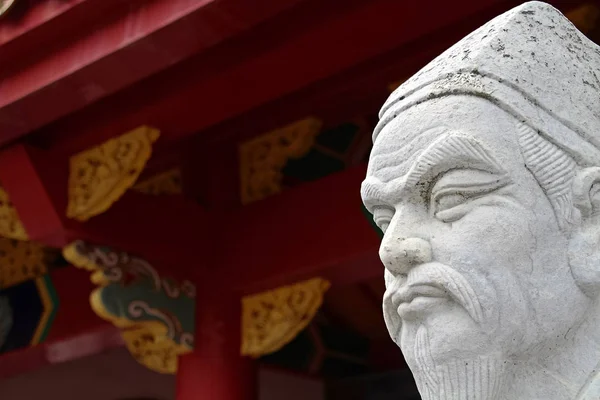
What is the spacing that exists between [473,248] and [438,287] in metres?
0.06

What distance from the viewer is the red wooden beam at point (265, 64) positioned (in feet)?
7.23

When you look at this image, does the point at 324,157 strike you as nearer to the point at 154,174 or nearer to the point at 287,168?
the point at 287,168

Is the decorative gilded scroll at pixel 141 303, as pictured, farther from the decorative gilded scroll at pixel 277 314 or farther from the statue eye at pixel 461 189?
the statue eye at pixel 461 189

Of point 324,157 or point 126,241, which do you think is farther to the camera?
point 324,157

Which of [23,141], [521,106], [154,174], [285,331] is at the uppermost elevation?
[521,106]

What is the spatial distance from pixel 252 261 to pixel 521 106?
6.52 ft

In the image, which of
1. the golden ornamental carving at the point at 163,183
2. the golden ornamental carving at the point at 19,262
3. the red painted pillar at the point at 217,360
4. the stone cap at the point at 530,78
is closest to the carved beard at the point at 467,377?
the stone cap at the point at 530,78

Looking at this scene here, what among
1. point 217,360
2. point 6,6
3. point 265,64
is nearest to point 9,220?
point 6,6

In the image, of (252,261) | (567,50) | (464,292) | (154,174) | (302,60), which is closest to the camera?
(464,292)

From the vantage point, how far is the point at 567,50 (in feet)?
4.22

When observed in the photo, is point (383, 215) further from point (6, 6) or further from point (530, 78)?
point (6, 6)

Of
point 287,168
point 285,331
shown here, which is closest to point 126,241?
point 285,331

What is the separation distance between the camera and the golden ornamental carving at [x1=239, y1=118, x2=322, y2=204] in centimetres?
310

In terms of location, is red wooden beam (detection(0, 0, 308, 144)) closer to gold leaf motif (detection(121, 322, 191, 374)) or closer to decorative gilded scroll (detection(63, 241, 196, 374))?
decorative gilded scroll (detection(63, 241, 196, 374))
